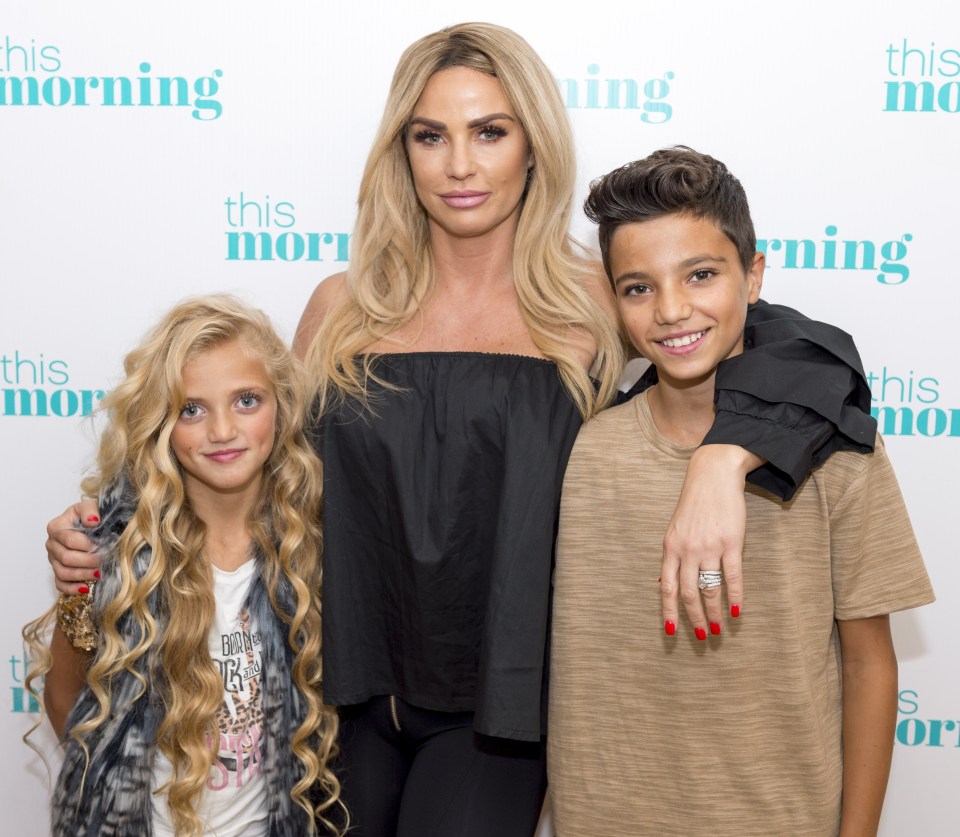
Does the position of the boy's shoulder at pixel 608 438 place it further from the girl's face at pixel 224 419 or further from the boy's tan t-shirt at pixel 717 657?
the girl's face at pixel 224 419

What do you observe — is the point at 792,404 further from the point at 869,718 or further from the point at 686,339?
the point at 869,718

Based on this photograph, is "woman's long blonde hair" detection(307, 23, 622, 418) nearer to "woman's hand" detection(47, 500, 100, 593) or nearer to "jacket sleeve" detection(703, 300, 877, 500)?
"jacket sleeve" detection(703, 300, 877, 500)

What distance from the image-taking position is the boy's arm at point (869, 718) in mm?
1492

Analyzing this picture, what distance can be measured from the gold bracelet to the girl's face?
0.92 feet

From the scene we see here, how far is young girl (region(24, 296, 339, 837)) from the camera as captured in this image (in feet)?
5.30

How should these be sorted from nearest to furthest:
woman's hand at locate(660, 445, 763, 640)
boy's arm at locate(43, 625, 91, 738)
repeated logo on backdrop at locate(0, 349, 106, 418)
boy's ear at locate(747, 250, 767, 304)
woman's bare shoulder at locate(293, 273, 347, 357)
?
woman's hand at locate(660, 445, 763, 640)
boy's ear at locate(747, 250, 767, 304)
boy's arm at locate(43, 625, 91, 738)
woman's bare shoulder at locate(293, 273, 347, 357)
repeated logo on backdrop at locate(0, 349, 106, 418)

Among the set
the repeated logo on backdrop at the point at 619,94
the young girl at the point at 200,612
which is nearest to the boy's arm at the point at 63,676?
the young girl at the point at 200,612

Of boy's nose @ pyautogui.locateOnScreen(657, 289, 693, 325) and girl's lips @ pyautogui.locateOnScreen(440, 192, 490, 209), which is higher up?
girl's lips @ pyautogui.locateOnScreen(440, 192, 490, 209)

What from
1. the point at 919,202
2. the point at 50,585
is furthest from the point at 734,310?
the point at 50,585

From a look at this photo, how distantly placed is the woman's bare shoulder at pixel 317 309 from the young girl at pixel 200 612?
6.6 inches

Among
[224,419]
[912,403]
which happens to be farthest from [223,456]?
[912,403]

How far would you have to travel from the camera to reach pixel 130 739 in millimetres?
1617

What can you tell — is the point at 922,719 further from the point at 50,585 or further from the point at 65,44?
the point at 65,44

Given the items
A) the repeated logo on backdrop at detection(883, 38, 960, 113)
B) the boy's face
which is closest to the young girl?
the boy's face
